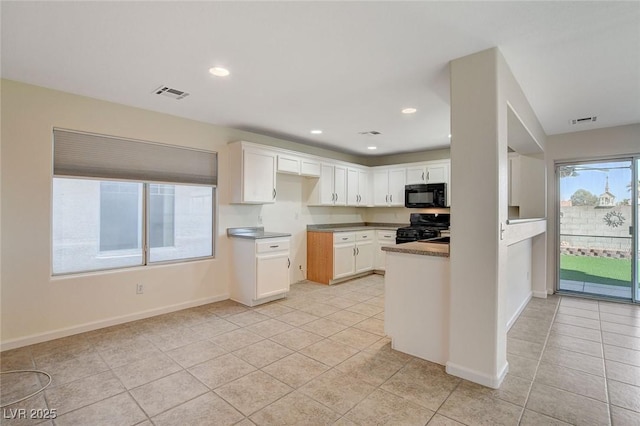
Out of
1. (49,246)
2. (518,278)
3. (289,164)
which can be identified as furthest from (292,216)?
(518,278)

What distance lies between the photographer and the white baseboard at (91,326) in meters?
2.87

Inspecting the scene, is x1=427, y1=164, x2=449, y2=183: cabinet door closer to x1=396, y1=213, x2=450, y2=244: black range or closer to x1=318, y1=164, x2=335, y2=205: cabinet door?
x1=396, y1=213, x2=450, y2=244: black range

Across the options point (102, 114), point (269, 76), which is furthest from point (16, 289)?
point (269, 76)

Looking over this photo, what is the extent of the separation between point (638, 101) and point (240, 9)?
4.21 meters

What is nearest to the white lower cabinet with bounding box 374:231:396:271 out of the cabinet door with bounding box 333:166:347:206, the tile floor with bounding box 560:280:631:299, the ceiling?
the cabinet door with bounding box 333:166:347:206

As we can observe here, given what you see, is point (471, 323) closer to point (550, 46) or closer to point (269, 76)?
point (550, 46)

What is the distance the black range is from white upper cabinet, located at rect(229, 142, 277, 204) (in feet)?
8.35

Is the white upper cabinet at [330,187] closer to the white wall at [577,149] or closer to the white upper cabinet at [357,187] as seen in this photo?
the white upper cabinet at [357,187]

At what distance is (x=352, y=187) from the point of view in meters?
6.22

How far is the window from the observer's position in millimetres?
3234

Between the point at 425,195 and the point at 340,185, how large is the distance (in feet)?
5.19

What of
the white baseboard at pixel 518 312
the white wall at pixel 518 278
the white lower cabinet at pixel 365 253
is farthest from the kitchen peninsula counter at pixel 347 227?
the white baseboard at pixel 518 312

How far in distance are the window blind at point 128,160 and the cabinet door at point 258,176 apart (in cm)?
44

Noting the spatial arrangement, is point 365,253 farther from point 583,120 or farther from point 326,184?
point 583,120
